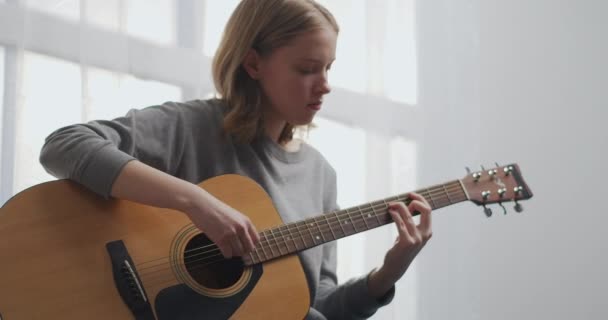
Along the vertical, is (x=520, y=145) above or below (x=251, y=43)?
below

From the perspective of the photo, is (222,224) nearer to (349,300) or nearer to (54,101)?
(349,300)

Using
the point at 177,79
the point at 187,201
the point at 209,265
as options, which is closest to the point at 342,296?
the point at 209,265

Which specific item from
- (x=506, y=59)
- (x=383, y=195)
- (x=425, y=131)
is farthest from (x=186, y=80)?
(x=506, y=59)

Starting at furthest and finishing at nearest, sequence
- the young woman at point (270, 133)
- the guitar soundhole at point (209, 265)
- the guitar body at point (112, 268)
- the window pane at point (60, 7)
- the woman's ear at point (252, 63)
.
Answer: the window pane at point (60, 7) < the woman's ear at point (252, 63) < the young woman at point (270, 133) < the guitar soundhole at point (209, 265) < the guitar body at point (112, 268)

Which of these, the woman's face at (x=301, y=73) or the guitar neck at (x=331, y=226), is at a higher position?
the woman's face at (x=301, y=73)

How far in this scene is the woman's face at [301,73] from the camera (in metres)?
1.28

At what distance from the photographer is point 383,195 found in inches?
72.9

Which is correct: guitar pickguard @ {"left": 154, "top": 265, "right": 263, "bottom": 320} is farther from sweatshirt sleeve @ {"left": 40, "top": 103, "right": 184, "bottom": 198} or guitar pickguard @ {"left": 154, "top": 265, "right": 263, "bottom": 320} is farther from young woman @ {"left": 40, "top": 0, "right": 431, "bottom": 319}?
sweatshirt sleeve @ {"left": 40, "top": 103, "right": 184, "bottom": 198}

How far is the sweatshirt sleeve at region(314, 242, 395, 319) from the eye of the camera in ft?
4.26

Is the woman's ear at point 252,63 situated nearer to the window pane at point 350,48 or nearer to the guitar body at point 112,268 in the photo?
the guitar body at point 112,268

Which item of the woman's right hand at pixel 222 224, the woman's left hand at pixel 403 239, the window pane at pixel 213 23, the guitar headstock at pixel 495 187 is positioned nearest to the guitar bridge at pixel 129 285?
the woman's right hand at pixel 222 224

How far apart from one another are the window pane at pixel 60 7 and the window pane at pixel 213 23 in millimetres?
311

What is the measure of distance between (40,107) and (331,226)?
2.29 ft

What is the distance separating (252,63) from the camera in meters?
1.35
